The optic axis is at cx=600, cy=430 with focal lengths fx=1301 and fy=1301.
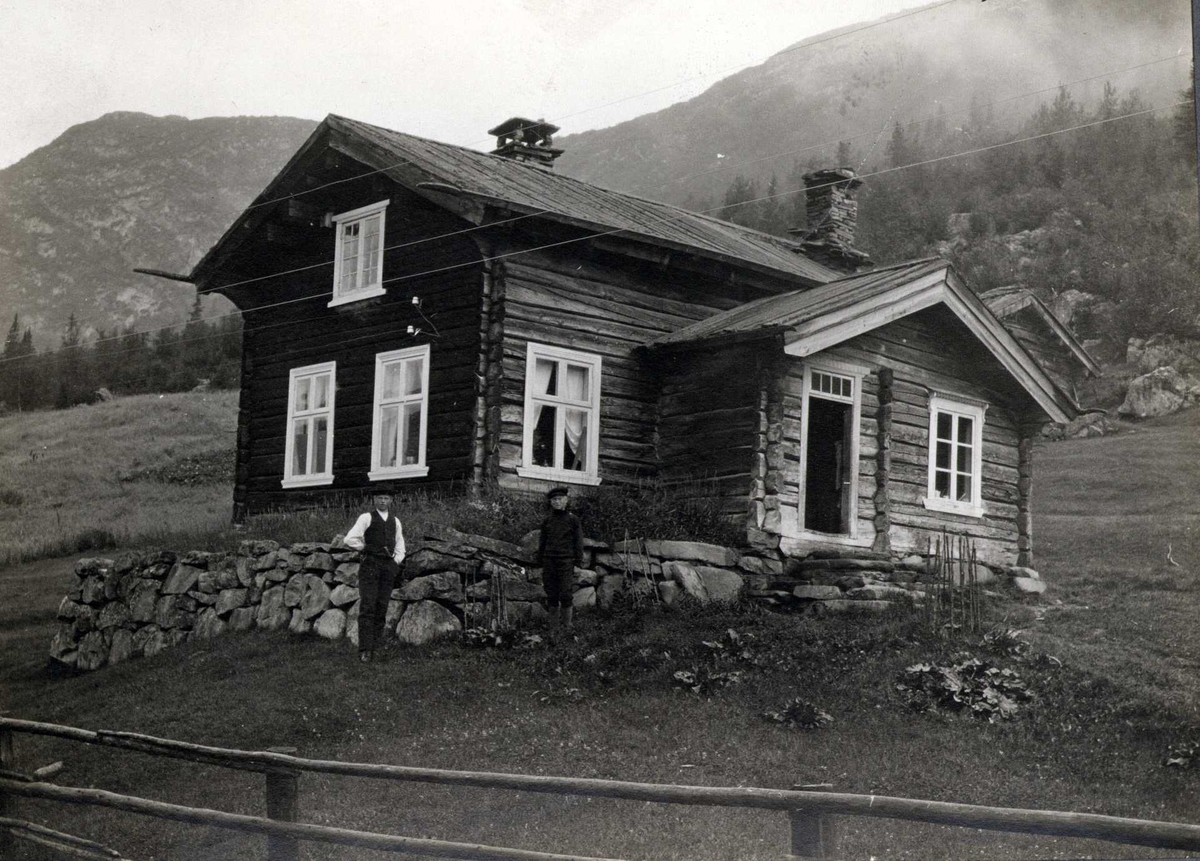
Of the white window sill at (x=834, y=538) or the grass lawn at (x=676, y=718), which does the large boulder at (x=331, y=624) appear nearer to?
the grass lawn at (x=676, y=718)

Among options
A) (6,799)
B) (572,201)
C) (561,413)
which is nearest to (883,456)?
(561,413)

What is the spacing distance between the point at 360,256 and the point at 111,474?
14.3ft

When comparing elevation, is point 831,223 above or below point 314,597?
above

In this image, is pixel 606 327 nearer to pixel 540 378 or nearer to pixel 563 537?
pixel 540 378

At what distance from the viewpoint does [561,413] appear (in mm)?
16078

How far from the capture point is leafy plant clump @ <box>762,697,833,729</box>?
10266 mm

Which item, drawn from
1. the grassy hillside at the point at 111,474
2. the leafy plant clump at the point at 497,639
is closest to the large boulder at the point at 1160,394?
the leafy plant clump at the point at 497,639

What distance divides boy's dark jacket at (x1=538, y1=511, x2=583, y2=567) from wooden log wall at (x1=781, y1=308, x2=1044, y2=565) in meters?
3.36

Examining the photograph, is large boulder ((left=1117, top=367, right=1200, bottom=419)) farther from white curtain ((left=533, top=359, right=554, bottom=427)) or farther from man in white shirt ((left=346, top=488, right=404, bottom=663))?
white curtain ((left=533, top=359, right=554, bottom=427))

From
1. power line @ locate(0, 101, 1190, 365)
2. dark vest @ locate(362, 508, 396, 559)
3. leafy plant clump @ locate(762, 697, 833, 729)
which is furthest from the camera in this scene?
dark vest @ locate(362, 508, 396, 559)

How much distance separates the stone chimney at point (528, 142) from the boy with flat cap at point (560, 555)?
829 cm

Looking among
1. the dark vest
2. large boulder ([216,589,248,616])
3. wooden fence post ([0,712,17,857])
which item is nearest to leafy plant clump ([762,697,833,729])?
the dark vest

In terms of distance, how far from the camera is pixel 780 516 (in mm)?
15625

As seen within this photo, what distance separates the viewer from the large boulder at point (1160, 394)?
30.5 feet
